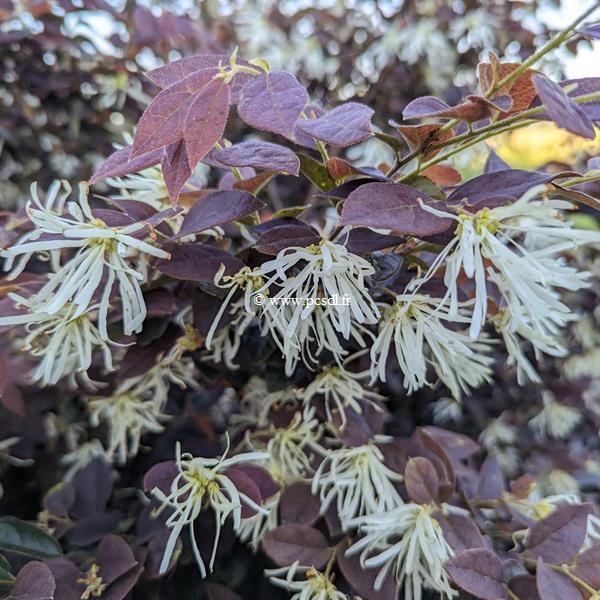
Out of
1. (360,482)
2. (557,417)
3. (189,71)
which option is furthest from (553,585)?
(557,417)

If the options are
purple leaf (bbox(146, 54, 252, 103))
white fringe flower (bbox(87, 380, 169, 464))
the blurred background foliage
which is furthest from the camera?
the blurred background foliage

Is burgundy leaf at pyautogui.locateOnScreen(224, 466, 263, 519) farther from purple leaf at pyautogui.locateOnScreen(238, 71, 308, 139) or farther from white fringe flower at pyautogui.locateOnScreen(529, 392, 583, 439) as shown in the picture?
white fringe flower at pyautogui.locateOnScreen(529, 392, 583, 439)

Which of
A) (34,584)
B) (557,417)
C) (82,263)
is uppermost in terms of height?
(82,263)

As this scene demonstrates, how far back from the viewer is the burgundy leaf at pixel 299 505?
660mm

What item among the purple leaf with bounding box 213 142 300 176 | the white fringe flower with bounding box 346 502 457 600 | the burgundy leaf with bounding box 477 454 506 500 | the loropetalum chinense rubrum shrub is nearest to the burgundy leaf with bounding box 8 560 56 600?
the loropetalum chinense rubrum shrub

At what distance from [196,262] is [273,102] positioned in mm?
174

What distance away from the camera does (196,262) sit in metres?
0.56

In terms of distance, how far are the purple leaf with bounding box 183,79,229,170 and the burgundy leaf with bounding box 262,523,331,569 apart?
1.20ft

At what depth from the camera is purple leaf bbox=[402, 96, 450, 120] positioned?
1.56 ft

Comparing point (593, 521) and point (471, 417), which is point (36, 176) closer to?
point (471, 417)

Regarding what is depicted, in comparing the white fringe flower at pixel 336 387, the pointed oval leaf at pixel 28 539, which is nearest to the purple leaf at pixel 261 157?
the white fringe flower at pixel 336 387

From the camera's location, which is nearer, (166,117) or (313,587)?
(166,117)

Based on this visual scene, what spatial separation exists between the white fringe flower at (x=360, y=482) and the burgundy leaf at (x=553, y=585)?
0.47ft

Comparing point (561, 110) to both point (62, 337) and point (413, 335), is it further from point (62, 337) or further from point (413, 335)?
point (62, 337)
